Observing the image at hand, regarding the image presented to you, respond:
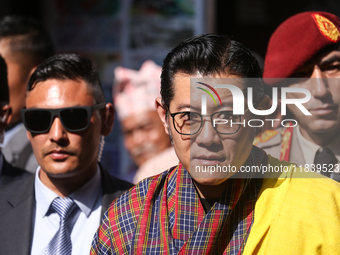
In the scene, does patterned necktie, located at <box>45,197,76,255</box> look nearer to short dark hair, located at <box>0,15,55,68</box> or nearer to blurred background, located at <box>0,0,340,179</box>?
short dark hair, located at <box>0,15,55,68</box>

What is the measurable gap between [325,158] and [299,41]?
2.15 feet

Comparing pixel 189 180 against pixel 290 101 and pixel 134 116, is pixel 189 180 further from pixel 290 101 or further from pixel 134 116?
pixel 134 116

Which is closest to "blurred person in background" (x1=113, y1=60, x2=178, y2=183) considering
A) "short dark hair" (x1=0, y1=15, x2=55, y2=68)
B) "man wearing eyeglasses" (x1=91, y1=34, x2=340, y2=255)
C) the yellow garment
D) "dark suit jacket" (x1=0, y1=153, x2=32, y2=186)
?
"short dark hair" (x1=0, y1=15, x2=55, y2=68)

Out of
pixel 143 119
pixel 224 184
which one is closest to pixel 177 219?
pixel 224 184

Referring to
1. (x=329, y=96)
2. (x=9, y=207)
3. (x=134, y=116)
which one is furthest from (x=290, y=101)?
(x=134, y=116)

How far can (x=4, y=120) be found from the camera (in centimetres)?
245

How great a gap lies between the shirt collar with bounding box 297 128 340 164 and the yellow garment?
58cm

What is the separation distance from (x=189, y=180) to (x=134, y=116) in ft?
7.28

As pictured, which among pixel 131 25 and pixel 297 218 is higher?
pixel 131 25

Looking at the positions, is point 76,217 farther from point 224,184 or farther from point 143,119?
point 143,119

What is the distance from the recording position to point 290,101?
6.51ft

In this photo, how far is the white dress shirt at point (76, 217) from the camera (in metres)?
2.06

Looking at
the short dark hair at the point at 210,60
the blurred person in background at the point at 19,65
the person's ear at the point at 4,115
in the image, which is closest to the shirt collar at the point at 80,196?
the person's ear at the point at 4,115

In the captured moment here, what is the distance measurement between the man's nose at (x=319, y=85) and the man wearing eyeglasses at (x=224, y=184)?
0.50m
